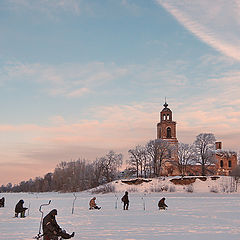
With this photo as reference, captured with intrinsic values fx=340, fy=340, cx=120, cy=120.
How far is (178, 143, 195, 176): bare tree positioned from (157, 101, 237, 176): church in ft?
5.42

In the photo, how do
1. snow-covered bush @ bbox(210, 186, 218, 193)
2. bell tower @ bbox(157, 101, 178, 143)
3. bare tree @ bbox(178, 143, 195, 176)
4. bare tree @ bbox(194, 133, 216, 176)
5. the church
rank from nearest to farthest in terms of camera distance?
1. snow-covered bush @ bbox(210, 186, 218, 193)
2. bare tree @ bbox(194, 133, 216, 176)
3. bare tree @ bbox(178, 143, 195, 176)
4. the church
5. bell tower @ bbox(157, 101, 178, 143)

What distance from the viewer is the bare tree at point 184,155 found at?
3172 inches

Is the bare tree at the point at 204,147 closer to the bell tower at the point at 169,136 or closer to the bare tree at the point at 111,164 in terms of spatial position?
the bell tower at the point at 169,136

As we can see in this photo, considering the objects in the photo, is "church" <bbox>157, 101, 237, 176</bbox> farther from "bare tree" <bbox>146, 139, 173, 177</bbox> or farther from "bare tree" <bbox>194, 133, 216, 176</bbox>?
"bare tree" <bbox>194, 133, 216, 176</bbox>

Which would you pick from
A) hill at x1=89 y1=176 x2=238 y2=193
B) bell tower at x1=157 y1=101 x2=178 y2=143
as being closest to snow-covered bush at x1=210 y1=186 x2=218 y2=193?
hill at x1=89 y1=176 x2=238 y2=193

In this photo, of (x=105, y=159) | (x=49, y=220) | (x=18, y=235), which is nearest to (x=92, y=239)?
(x=49, y=220)

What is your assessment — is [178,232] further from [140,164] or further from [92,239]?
[140,164]

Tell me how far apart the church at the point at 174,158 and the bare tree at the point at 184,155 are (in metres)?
1.65

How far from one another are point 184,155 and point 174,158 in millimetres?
3773

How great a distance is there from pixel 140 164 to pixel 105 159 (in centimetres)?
1468

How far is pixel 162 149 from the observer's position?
82000 mm

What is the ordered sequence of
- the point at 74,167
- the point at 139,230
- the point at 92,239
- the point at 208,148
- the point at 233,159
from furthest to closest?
the point at 74,167 → the point at 233,159 → the point at 208,148 → the point at 139,230 → the point at 92,239

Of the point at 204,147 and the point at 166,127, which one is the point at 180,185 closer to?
the point at 204,147

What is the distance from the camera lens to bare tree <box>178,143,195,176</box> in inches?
3172
